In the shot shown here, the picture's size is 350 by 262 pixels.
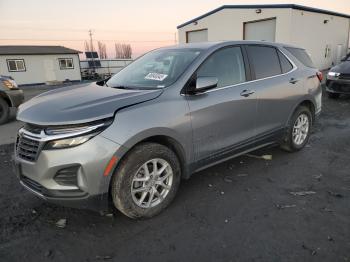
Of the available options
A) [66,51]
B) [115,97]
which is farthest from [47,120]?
[66,51]

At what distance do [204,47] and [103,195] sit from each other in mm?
2198

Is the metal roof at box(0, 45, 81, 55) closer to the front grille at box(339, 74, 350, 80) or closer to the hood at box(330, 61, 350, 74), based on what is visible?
the hood at box(330, 61, 350, 74)

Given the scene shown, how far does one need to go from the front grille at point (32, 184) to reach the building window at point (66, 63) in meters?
33.8

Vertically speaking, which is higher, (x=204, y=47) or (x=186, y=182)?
(x=204, y=47)

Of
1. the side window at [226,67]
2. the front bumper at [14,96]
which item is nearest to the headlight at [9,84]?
the front bumper at [14,96]

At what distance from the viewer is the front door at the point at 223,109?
3.36m

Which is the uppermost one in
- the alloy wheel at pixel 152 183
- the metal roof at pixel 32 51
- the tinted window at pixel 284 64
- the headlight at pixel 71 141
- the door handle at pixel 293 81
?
the metal roof at pixel 32 51

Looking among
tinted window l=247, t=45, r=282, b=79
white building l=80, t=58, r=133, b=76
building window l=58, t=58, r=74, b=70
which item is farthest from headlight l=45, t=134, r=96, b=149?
white building l=80, t=58, r=133, b=76

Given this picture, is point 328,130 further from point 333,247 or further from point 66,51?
point 66,51

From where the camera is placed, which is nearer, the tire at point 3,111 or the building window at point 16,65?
the tire at point 3,111

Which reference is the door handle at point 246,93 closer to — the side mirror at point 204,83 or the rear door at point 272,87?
the rear door at point 272,87

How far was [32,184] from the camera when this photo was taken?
9.35ft

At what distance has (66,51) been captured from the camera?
34062 mm

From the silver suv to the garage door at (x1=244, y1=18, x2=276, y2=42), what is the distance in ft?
49.4
